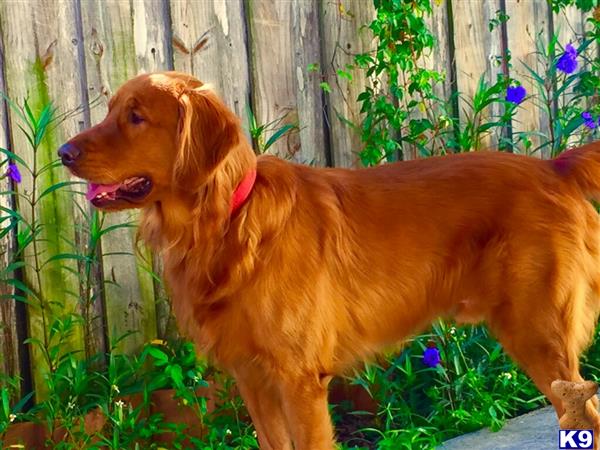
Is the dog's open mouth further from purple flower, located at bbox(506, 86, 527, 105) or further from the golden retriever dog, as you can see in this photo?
purple flower, located at bbox(506, 86, 527, 105)

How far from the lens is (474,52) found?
5.36 metres

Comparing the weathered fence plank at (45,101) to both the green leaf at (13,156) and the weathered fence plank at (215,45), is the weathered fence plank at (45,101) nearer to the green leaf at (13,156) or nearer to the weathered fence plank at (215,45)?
the green leaf at (13,156)

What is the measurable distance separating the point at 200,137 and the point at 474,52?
261 cm


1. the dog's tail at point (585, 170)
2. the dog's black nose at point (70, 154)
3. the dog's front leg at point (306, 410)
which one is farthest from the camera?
the dog's tail at point (585, 170)

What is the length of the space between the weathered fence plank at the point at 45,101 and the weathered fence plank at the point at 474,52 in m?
2.18

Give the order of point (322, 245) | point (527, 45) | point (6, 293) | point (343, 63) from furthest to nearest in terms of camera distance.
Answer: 1. point (527, 45)
2. point (343, 63)
3. point (6, 293)
4. point (322, 245)

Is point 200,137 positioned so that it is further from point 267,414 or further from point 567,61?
point 567,61

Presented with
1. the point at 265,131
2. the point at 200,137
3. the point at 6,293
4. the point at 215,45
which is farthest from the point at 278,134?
the point at 6,293

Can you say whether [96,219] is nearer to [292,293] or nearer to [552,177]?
[292,293]

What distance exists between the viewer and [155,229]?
342cm

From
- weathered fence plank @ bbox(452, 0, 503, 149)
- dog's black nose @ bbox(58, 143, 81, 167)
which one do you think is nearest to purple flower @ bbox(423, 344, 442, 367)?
weathered fence plank @ bbox(452, 0, 503, 149)

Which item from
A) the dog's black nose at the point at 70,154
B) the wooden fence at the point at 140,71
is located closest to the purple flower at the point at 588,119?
the wooden fence at the point at 140,71

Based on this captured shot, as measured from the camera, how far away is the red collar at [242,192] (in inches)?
130

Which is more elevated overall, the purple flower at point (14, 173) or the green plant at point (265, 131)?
the green plant at point (265, 131)
